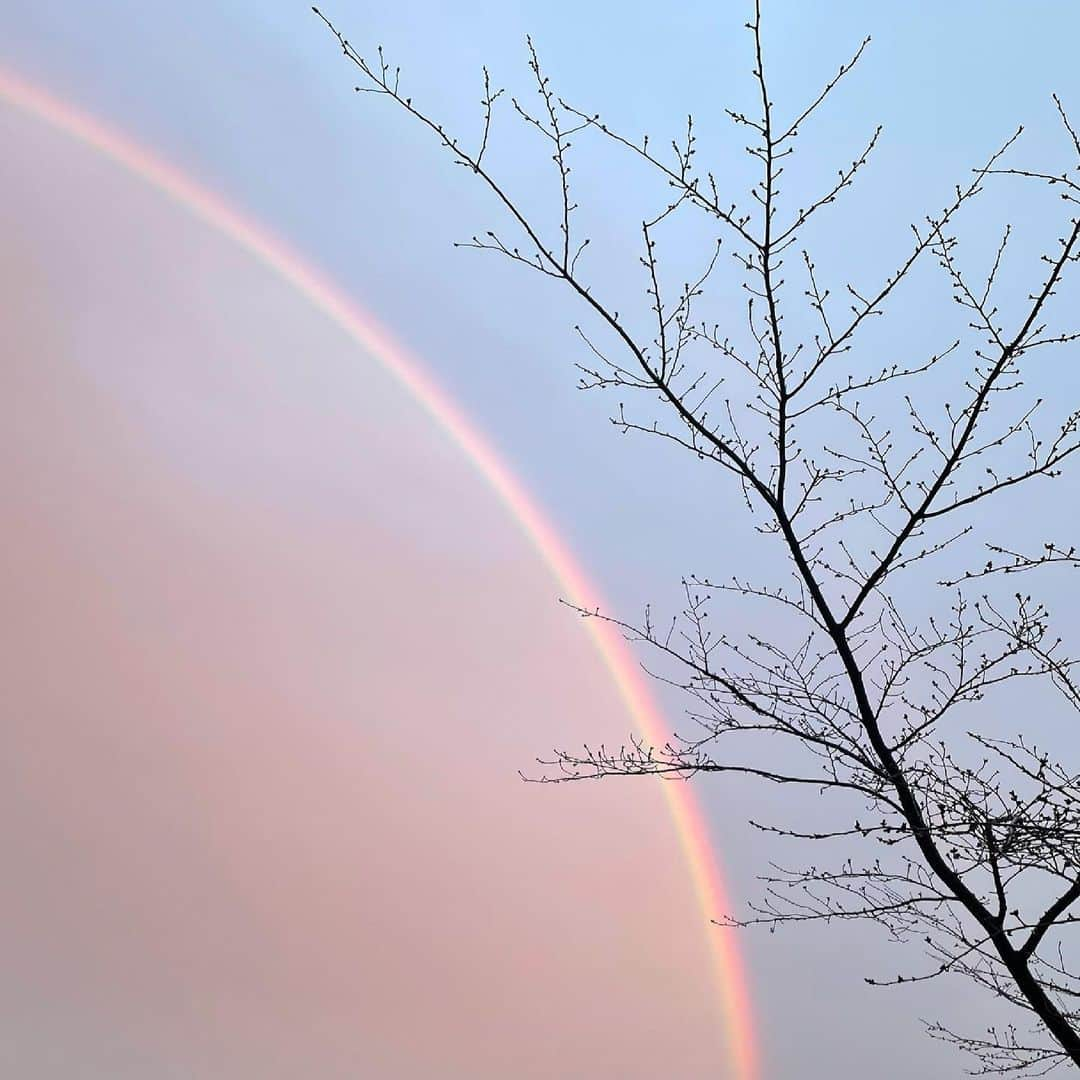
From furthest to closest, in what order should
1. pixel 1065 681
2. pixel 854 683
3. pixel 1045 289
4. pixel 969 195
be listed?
pixel 1065 681 → pixel 854 683 → pixel 969 195 → pixel 1045 289

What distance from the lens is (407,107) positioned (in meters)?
3.50

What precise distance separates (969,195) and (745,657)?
223 centimetres

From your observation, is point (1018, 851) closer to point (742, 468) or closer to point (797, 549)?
point (797, 549)

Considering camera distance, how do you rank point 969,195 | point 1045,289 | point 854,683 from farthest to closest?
point 854,683
point 969,195
point 1045,289

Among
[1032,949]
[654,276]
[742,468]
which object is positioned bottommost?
[1032,949]

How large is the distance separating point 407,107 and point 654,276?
1.10 m

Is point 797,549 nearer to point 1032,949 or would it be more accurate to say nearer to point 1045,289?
point 1045,289

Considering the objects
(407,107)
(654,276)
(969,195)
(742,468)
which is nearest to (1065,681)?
(742,468)

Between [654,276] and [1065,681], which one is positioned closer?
[654,276]

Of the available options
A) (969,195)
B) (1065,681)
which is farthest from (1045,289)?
(1065,681)

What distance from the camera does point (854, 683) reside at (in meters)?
3.82

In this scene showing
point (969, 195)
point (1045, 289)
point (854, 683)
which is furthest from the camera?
point (854, 683)

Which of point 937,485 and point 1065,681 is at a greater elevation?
point 937,485

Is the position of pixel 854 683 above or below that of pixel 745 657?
below
